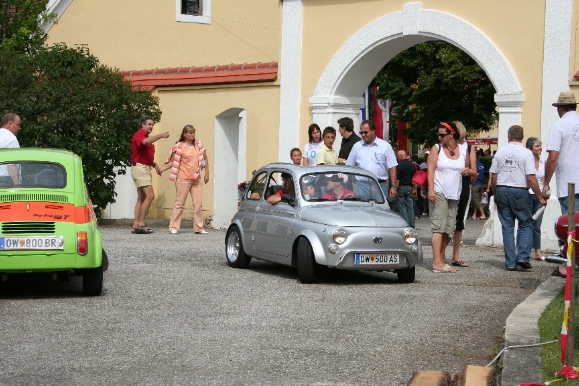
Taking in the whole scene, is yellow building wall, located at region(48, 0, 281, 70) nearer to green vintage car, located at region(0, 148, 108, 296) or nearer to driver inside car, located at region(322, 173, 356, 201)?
driver inside car, located at region(322, 173, 356, 201)

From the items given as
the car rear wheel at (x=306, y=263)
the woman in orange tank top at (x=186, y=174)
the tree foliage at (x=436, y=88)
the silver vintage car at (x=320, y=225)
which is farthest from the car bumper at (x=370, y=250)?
the tree foliage at (x=436, y=88)

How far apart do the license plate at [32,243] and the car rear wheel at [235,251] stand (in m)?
3.36

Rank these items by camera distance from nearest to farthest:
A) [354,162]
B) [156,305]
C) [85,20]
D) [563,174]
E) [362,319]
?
[362,319] < [156,305] < [563,174] < [354,162] < [85,20]

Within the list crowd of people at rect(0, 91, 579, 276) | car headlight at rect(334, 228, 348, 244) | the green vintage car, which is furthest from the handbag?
the green vintage car

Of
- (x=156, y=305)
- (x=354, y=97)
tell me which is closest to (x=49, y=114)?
(x=354, y=97)

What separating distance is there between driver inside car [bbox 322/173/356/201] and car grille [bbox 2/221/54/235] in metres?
3.52

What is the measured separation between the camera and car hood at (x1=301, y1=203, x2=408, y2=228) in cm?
1192

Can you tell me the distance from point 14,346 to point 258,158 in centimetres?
1235

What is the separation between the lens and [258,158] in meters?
20.2

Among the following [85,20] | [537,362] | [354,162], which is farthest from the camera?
[85,20]

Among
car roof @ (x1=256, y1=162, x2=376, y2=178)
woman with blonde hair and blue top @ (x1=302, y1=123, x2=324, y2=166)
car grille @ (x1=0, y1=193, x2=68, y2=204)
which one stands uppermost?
woman with blonde hair and blue top @ (x1=302, y1=123, x2=324, y2=166)

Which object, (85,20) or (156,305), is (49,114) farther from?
(156,305)

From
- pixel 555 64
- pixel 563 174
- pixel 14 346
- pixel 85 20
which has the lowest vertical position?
pixel 14 346

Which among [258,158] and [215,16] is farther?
[215,16]
